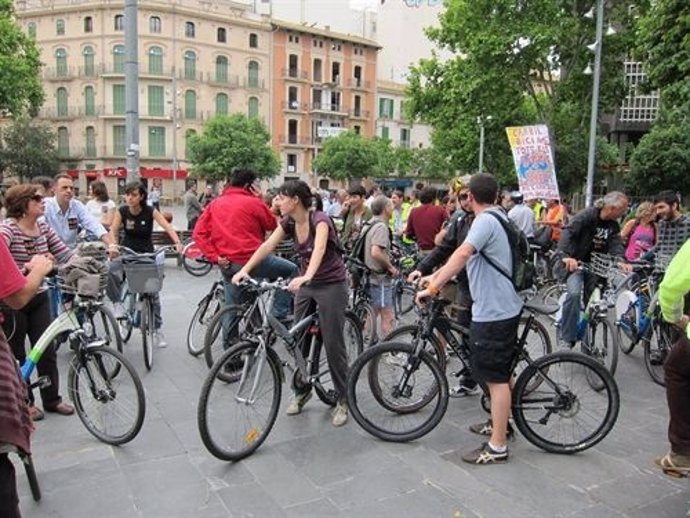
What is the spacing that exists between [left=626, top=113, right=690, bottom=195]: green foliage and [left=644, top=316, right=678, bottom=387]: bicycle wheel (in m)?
24.0

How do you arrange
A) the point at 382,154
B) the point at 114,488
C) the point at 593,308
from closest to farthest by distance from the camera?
the point at 114,488, the point at 593,308, the point at 382,154

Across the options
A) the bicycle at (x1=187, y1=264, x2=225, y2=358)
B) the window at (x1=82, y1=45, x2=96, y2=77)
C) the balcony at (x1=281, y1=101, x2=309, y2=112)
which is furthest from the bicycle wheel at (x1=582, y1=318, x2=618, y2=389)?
the balcony at (x1=281, y1=101, x2=309, y2=112)

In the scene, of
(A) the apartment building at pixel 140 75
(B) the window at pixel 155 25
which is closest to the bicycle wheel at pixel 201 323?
(A) the apartment building at pixel 140 75

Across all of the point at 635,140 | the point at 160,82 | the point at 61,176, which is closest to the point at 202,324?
the point at 61,176

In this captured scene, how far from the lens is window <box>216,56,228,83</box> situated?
54812 millimetres

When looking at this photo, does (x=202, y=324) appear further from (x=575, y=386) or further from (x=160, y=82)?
(x=160, y=82)

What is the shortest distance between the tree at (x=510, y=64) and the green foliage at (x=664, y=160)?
393 cm

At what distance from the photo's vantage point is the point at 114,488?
360 cm

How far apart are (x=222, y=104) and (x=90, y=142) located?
11.5 metres

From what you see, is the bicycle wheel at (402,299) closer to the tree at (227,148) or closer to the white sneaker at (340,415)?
the white sneaker at (340,415)

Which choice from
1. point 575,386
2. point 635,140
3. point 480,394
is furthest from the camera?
point 635,140

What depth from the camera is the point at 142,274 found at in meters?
5.60

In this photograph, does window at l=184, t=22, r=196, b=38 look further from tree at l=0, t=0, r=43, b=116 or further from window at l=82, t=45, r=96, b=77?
tree at l=0, t=0, r=43, b=116

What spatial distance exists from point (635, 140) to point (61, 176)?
4181 cm
